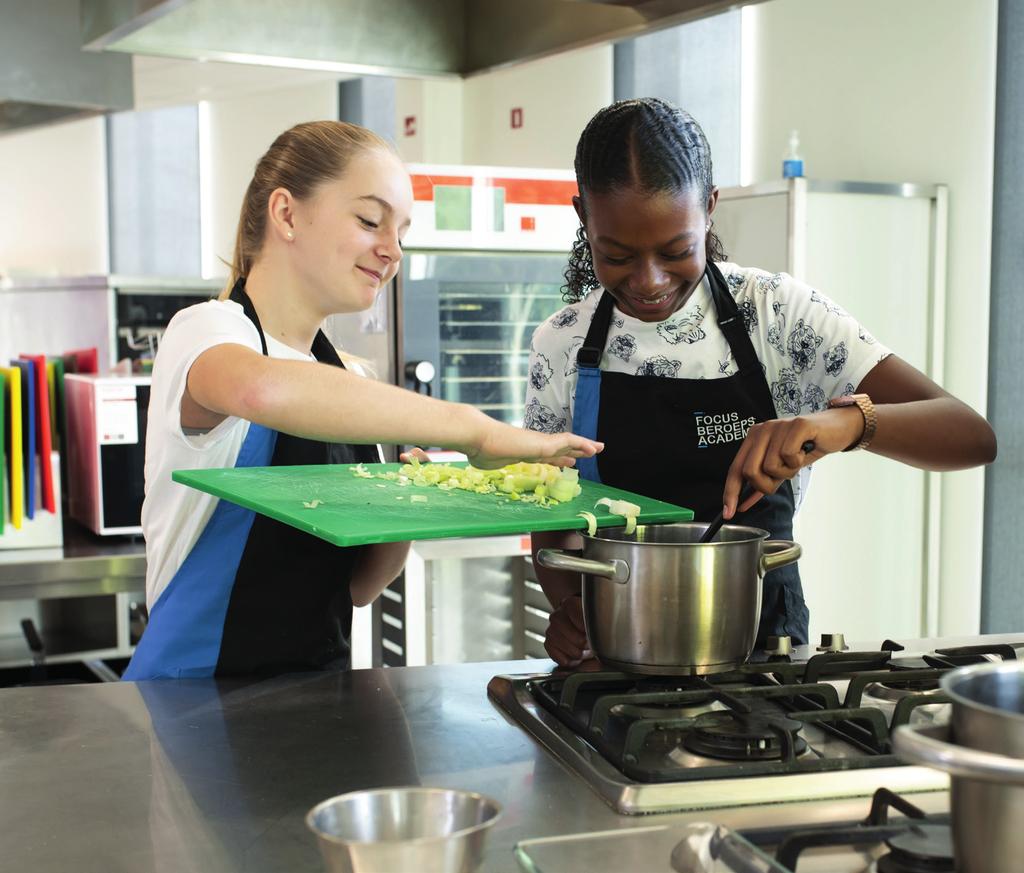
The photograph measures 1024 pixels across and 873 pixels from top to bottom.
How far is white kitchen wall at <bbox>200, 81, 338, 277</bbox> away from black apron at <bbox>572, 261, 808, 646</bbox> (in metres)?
5.97

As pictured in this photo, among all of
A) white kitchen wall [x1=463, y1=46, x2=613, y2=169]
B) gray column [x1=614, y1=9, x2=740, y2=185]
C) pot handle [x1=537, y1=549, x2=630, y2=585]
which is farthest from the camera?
white kitchen wall [x1=463, y1=46, x2=613, y2=169]

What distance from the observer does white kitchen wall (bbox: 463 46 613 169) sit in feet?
18.9

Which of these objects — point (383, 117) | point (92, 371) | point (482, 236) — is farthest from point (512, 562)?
point (383, 117)

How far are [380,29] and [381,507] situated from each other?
57 centimetres

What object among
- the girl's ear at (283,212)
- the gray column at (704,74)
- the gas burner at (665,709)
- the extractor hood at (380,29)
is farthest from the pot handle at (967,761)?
the gray column at (704,74)

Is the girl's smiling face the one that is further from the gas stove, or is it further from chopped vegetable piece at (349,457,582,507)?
the gas stove

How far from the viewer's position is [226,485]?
1401 mm

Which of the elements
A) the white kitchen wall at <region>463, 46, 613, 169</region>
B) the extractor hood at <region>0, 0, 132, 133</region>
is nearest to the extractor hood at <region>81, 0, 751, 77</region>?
the extractor hood at <region>0, 0, 132, 133</region>

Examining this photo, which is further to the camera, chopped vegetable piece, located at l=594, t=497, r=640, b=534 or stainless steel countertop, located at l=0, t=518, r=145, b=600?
stainless steel countertop, located at l=0, t=518, r=145, b=600

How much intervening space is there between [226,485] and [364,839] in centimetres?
69

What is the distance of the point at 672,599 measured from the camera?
118cm

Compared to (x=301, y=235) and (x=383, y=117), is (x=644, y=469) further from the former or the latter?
(x=383, y=117)

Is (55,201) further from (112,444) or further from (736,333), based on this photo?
(736,333)

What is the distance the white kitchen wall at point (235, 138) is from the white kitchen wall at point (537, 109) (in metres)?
1.08
